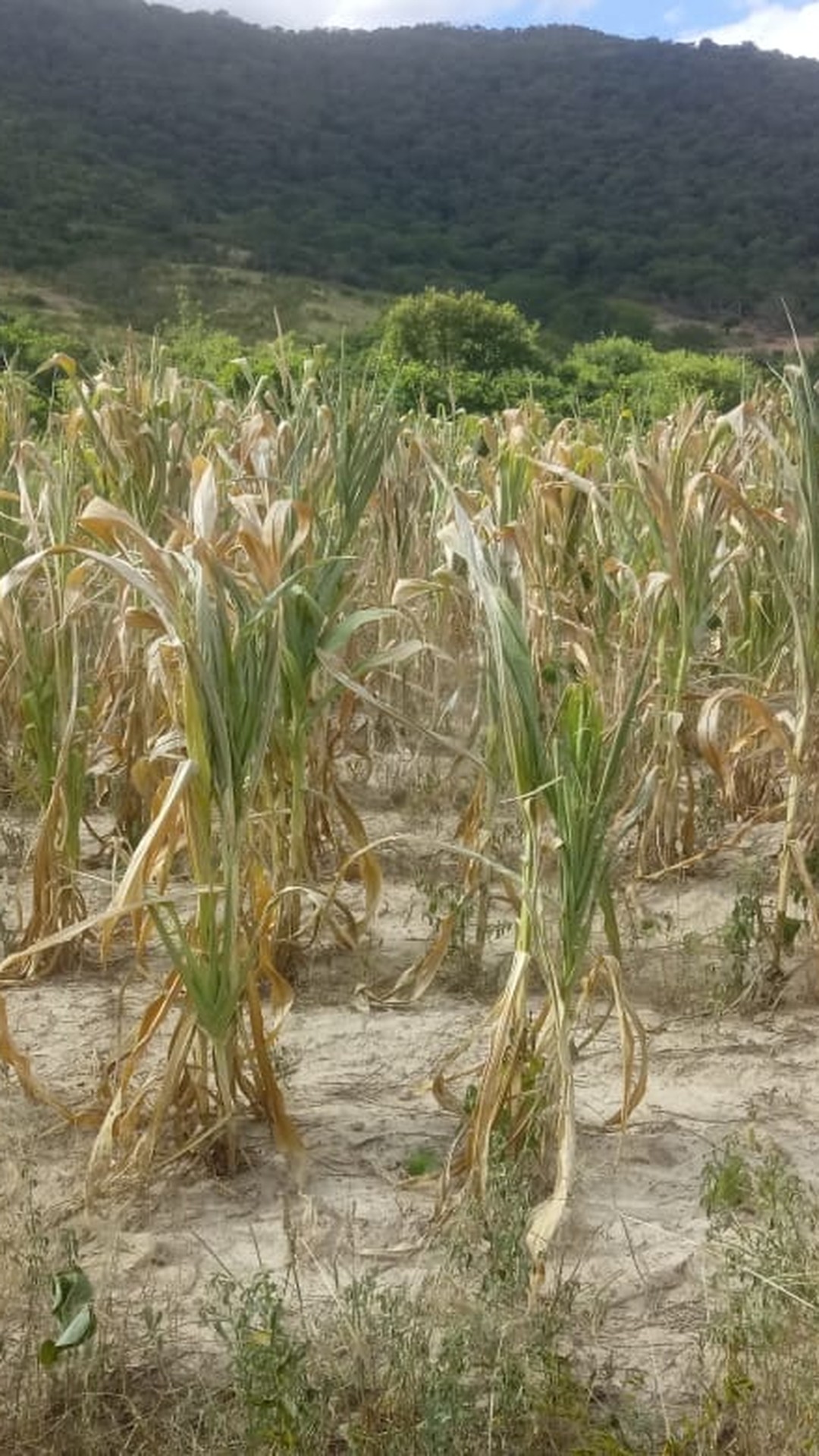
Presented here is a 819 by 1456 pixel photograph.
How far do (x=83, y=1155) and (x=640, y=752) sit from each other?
75.9 inches

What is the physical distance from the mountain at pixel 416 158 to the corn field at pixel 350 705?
98.7ft

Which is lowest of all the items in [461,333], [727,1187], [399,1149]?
[399,1149]

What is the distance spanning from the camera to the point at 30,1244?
72.0 inches

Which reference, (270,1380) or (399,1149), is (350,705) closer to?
(399,1149)

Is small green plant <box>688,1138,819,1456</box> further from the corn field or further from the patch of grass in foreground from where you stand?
the corn field

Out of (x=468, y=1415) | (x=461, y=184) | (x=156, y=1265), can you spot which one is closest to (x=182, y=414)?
(x=156, y=1265)

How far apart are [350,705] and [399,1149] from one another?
121 centimetres

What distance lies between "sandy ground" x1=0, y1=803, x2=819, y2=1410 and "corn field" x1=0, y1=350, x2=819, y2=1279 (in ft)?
0.20

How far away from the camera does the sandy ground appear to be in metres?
1.90

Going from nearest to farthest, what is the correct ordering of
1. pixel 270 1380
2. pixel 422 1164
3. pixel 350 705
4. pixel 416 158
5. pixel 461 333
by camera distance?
pixel 270 1380 → pixel 422 1164 → pixel 350 705 → pixel 461 333 → pixel 416 158

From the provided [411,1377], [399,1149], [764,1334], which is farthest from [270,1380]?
[399,1149]

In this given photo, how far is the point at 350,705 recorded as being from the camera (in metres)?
3.22

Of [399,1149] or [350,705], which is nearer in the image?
[399,1149]

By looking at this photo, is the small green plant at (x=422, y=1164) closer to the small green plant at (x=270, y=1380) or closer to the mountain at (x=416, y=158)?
the small green plant at (x=270, y=1380)
